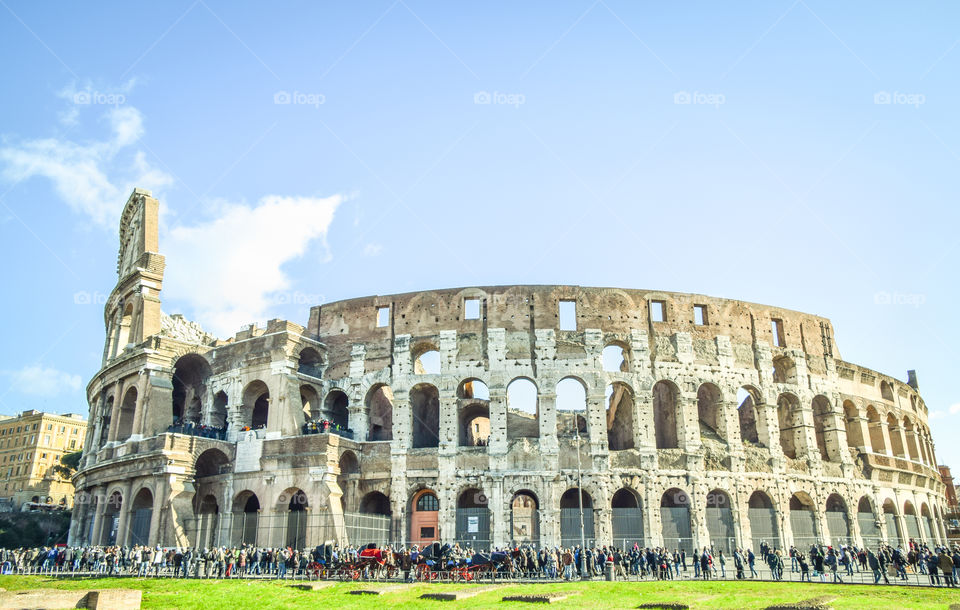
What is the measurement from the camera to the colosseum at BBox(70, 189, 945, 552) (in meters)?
32.2

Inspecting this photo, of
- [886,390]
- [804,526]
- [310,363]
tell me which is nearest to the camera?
[804,526]

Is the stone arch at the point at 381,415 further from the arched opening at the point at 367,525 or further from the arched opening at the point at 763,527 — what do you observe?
the arched opening at the point at 763,527

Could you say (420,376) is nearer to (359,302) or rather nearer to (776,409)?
(359,302)

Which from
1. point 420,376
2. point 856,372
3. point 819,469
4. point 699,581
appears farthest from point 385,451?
point 856,372

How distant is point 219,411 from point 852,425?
33.2 meters

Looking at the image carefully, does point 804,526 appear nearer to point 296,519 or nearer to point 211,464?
point 296,519

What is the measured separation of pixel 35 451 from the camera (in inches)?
3253

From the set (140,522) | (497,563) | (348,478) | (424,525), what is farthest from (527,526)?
(140,522)

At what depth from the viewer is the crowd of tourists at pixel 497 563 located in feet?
79.4

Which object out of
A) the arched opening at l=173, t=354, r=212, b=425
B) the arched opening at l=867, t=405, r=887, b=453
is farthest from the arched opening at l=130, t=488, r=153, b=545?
the arched opening at l=867, t=405, r=887, b=453

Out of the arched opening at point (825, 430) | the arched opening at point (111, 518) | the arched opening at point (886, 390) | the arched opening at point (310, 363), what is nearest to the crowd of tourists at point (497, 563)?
the arched opening at point (111, 518)

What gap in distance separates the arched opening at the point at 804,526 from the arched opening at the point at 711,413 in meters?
4.71

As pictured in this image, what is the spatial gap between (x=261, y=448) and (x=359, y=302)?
Result: 8426mm

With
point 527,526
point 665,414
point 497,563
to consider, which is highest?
point 665,414
